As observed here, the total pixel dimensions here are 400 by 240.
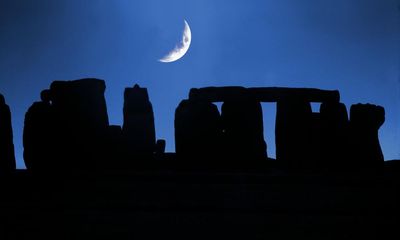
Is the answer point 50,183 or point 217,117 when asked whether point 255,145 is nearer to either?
point 217,117

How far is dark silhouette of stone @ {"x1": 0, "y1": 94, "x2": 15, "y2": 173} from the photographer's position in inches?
480

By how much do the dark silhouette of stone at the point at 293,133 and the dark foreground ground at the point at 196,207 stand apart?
5794 millimetres

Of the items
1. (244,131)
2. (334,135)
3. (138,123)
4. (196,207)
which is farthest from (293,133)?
(196,207)

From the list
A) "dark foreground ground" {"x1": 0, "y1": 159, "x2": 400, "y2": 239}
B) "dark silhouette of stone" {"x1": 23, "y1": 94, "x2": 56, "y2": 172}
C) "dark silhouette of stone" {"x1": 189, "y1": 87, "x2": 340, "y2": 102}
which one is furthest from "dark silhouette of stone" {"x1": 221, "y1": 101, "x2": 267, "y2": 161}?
"dark foreground ground" {"x1": 0, "y1": 159, "x2": 400, "y2": 239}

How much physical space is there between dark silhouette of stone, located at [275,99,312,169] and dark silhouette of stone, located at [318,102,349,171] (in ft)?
2.06

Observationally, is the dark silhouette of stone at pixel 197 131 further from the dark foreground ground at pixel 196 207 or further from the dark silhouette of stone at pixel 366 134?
the dark foreground ground at pixel 196 207

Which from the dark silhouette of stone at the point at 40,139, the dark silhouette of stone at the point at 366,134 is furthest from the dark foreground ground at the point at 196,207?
the dark silhouette of stone at the point at 366,134

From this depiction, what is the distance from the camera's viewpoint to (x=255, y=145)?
13.3m

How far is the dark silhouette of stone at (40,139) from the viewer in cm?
1210

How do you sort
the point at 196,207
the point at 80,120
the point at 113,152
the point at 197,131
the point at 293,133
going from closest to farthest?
the point at 196,207, the point at 197,131, the point at 80,120, the point at 293,133, the point at 113,152

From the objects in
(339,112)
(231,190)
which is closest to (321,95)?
(339,112)

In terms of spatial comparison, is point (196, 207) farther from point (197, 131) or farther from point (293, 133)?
point (293, 133)

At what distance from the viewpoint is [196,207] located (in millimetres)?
5664

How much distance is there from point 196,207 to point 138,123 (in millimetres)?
8887
